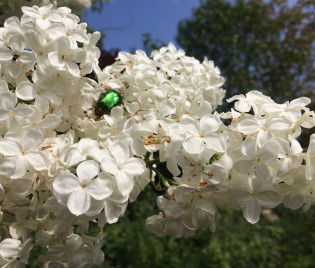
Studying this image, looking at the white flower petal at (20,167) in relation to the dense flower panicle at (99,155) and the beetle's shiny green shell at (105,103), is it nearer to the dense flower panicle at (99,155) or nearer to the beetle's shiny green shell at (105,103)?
the dense flower panicle at (99,155)

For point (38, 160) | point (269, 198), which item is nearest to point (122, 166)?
point (38, 160)

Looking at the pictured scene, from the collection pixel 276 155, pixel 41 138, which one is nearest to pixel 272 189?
pixel 276 155

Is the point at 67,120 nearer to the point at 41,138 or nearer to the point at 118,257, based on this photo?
the point at 41,138

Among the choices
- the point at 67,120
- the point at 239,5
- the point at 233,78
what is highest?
the point at 67,120

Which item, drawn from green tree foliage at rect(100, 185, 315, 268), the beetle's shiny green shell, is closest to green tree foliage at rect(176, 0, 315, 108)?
green tree foliage at rect(100, 185, 315, 268)

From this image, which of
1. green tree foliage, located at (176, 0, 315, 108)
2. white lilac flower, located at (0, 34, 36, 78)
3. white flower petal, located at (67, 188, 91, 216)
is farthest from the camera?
green tree foliage, located at (176, 0, 315, 108)

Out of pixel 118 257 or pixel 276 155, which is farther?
pixel 118 257

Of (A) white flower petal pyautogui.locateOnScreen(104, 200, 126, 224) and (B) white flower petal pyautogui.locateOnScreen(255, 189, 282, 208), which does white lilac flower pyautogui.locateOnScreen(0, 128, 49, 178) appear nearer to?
(A) white flower petal pyautogui.locateOnScreen(104, 200, 126, 224)

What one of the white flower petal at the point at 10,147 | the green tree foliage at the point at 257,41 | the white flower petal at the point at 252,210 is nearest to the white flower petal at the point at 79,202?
the white flower petal at the point at 10,147
